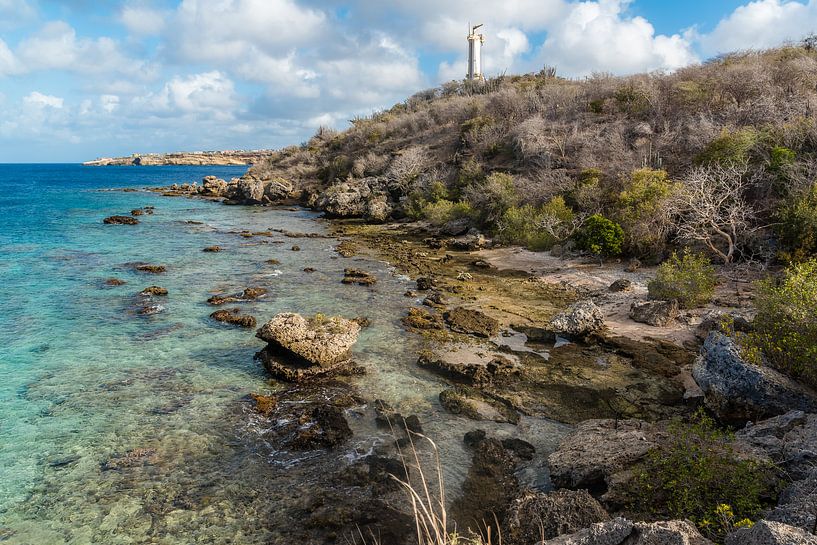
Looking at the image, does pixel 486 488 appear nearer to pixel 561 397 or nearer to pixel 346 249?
pixel 561 397

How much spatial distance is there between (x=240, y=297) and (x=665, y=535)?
20531mm

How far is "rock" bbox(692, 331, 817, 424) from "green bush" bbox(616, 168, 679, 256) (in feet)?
48.3

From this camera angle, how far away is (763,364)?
10.3 metres

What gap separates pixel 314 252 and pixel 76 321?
53.3 feet

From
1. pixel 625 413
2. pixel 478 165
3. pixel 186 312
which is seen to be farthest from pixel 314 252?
pixel 625 413

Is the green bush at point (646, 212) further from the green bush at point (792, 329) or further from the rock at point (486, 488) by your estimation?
the rock at point (486, 488)

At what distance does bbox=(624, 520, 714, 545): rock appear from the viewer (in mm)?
4547

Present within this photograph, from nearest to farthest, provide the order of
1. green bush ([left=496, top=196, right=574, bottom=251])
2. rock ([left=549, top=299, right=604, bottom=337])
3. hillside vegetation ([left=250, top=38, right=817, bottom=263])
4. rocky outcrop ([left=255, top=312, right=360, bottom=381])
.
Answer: rocky outcrop ([left=255, top=312, right=360, bottom=381]) → rock ([left=549, top=299, right=604, bottom=337]) → hillside vegetation ([left=250, top=38, right=817, bottom=263]) → green bush ([left=496, top=196, right=574, bottom=251])

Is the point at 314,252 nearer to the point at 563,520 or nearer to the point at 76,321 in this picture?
the point at 76,321

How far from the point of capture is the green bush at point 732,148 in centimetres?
2512

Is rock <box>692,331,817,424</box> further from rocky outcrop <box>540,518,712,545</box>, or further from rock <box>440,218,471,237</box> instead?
rock <box>440,218,471,237</box>

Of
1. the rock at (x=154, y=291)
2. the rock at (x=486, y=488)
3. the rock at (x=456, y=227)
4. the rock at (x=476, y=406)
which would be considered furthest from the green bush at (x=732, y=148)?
the rock at (x=154, y=291)

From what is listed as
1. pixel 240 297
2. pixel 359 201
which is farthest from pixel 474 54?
pixel 240 297

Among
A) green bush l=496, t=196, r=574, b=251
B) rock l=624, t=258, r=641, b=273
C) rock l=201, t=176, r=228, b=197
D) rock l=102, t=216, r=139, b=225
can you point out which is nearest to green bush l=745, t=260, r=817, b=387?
rock l=624, t=258, r=641, b=273
